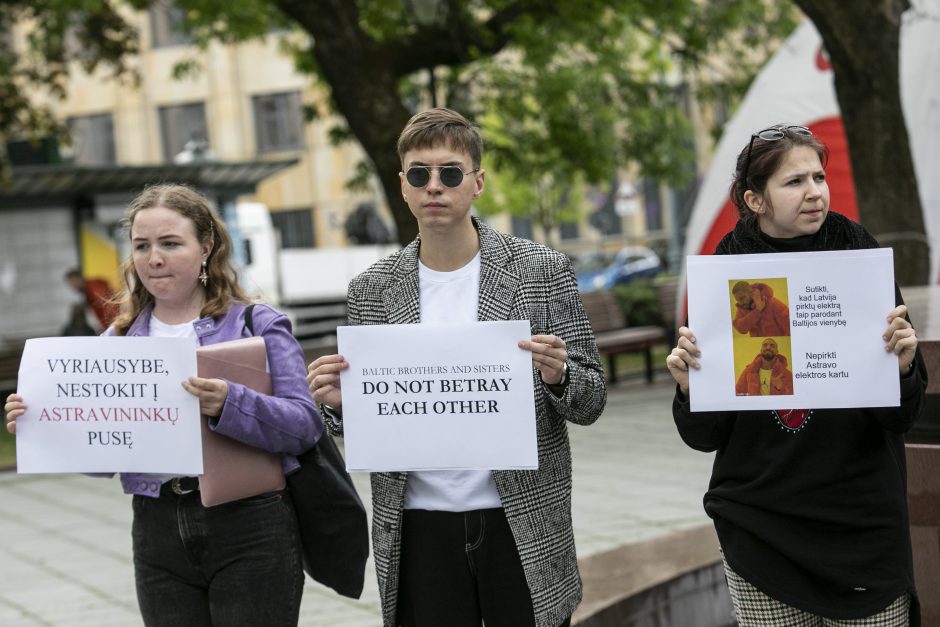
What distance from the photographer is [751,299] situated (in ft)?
10.8

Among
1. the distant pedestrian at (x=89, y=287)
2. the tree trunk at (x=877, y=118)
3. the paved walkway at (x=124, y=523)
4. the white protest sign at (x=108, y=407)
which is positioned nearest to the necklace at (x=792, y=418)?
the white protest sign at (x=108, y=407)

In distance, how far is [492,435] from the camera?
346 centimetres

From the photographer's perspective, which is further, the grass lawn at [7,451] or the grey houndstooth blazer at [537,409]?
the grass lawn at [7,451]

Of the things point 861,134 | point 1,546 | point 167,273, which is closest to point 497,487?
point 167,273

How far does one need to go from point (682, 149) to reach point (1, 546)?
14693mm

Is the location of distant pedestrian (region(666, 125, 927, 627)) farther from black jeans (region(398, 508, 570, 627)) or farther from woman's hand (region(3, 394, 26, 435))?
woman's hand (region(3, 394, 26, 435))

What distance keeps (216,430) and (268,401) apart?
0.51 ft

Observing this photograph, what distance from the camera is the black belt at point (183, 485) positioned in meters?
3.75

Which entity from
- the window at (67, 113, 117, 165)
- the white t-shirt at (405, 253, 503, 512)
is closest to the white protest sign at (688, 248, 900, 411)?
the white t-shirt at (405, 253, 503, 512)

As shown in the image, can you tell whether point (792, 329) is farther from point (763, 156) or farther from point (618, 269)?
point (618, 269)

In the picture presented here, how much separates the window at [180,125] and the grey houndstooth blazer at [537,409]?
46910 millimetres

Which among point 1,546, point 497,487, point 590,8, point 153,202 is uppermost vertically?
point 590,8

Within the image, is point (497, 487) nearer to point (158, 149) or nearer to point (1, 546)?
point (1, 546)

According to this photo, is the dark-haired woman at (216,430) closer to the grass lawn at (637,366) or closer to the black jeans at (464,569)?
the black jeans at (464,569)
